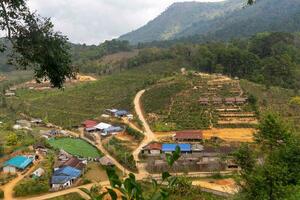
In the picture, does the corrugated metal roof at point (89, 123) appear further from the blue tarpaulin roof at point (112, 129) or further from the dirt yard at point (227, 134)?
the dirt yard at point (227, 134)

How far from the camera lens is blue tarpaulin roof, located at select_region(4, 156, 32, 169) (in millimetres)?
30422

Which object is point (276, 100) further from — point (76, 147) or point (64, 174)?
point (64, 174)

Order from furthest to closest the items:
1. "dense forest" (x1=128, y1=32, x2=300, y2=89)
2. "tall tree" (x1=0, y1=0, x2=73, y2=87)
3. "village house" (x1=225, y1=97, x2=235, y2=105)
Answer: "dense forest" (x1=128, y1=32, x2=300, y2=89) < "village house" (x1=225, y1=97, x2=235, y2=105) < "tall tree" (x1=0, y1=0, x2=73, y2=87)

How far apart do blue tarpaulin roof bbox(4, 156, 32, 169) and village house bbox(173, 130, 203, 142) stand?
40.9 feet

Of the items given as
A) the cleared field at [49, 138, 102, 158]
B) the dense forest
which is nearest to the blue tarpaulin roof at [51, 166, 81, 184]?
the cleared field at [49, 138, 102, 158]

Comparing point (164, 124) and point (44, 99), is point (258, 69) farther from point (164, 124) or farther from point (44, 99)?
point (44, 99)

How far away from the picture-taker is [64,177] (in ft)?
92.1

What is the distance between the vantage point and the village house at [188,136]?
3588 centimetres

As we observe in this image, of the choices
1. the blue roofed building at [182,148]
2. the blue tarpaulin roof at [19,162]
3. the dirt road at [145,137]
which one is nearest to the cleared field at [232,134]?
the blue roofed building at [182,148]

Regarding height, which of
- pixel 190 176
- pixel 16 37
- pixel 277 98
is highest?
pixel 16 37

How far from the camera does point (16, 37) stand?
7.55 m

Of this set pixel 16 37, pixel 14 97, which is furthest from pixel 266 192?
pixel 14 97

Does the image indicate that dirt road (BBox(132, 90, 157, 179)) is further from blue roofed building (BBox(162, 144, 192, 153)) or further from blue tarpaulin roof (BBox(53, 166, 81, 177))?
blue tarpaulin roof (BBox(53, 166, 81, 177))

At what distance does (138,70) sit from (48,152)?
34404 mm
